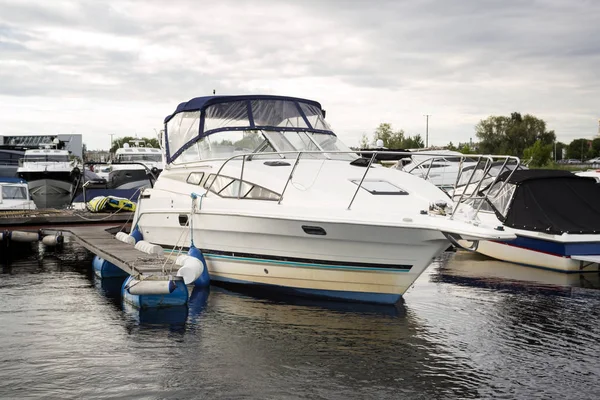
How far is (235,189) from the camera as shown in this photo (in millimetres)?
11773

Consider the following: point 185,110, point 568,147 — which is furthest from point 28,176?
point 568,147

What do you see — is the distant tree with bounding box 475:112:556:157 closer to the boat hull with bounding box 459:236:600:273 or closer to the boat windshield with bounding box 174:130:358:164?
the boat hull with bounding box 459:236:600:273

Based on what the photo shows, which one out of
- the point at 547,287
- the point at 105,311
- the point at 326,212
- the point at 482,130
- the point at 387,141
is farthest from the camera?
the point at 482,130

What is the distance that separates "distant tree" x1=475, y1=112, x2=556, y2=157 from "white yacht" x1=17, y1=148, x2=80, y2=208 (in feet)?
184

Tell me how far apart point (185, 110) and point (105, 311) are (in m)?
4.76

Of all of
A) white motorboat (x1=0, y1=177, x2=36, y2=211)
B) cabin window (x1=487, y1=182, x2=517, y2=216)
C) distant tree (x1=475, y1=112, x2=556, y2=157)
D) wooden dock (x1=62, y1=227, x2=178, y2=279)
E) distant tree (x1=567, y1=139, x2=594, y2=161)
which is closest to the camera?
wooden dock (x1=62, y1=227, x2=178, y2=279)

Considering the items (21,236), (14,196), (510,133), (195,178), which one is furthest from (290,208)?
(510,133)

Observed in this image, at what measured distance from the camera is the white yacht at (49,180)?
104ft

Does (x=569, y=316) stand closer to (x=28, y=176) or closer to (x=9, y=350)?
(x=9, y=350)

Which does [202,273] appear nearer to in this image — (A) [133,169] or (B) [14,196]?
(B) [14,196]

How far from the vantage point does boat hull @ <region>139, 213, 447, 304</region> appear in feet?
33.1

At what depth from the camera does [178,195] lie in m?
13.1

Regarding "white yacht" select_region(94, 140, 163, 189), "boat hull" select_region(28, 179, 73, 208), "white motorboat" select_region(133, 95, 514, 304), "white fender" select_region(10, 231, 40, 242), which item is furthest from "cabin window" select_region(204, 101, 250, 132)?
"boat hull" select_region(28, 179, 73, 208)

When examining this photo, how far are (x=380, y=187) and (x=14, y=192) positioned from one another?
1451cm
